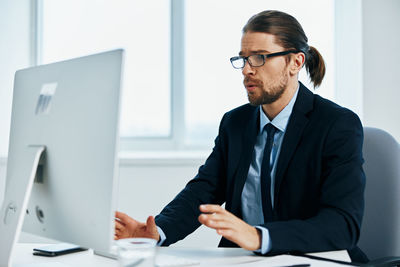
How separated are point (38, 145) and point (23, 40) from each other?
2.10 metres

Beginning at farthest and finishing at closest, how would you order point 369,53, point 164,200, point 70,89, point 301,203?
1. point 164,200
2. point 369,53
3. point 301,203
4. point 70,89

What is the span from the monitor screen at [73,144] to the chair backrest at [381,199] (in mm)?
942

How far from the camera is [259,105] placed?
1.58 metres

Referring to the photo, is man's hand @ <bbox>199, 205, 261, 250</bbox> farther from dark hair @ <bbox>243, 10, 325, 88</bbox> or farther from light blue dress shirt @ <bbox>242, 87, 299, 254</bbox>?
dark hair @ <bbox>243, 10, 325, 88</bbox>

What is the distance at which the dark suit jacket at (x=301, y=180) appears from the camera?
3.77 ft

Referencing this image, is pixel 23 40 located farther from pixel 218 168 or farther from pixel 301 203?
pixel 301 203

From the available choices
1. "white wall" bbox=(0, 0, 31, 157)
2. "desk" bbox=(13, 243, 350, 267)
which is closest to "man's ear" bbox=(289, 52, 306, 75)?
"desk" bbox=(13, 243, 350, 267)

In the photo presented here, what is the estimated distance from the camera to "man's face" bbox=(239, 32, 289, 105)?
1510 mm

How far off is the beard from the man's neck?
22mm

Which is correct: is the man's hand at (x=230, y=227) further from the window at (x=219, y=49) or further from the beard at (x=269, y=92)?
the window at (x=219, y=49)

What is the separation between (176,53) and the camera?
2.70 meters

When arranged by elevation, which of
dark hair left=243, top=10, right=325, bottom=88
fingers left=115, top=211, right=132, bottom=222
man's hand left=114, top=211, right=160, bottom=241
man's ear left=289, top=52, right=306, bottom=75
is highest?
dark hair left=243, top=10, right=325, bottom=88

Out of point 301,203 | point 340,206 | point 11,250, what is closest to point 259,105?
point 301,203

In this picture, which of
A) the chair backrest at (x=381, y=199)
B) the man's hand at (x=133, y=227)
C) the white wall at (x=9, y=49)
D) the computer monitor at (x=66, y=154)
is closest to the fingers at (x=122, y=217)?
the man's hand at (x=133, y=227)
